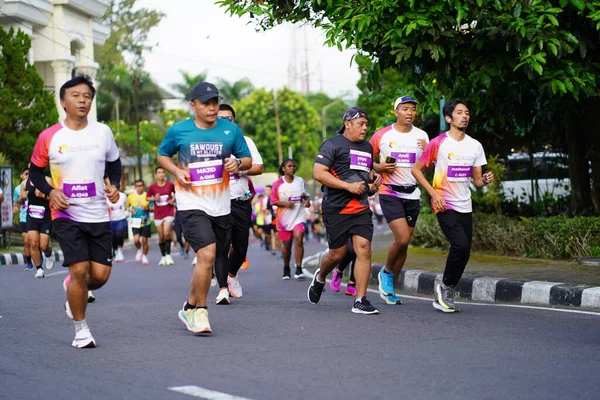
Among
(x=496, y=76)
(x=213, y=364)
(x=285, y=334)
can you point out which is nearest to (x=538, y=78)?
(x=496, y=76)

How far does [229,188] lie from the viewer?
918cm

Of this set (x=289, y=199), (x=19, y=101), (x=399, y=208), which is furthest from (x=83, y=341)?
(x=19, y=101)

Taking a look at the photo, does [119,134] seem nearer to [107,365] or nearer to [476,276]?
[476,276]

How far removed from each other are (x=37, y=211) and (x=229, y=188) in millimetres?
8558

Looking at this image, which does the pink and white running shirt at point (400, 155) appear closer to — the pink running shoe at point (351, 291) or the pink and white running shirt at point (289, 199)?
the pink running shoe at point (351, 291)

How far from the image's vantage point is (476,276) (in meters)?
12.4

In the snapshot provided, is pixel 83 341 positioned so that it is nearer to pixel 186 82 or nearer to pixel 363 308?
pixel 363 308

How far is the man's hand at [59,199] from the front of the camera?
25.2 ft

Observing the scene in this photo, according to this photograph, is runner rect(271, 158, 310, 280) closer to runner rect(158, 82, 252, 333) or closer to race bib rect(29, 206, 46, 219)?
race bib rect(29, 206, 46, 219)

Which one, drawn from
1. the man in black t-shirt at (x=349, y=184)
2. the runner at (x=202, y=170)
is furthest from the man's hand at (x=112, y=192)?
the man in black t-shirt at (x=349, y=184)

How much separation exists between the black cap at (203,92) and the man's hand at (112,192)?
110cm

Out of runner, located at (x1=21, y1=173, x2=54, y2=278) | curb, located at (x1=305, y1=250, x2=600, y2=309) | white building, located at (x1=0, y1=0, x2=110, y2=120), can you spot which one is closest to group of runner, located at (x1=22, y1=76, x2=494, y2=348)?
curb, located at (x1=305, y1=250, x2=600, y2=309)

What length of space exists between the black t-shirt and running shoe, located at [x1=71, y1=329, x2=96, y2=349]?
10.4ft

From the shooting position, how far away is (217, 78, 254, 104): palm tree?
8000cm
